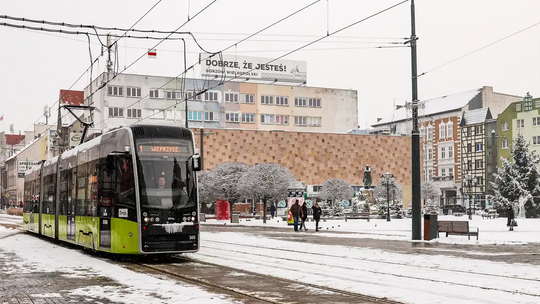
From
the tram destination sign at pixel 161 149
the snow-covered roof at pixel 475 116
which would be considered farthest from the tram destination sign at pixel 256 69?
the tram destination sign at pixel 161 149

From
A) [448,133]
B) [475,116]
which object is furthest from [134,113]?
[475,116]

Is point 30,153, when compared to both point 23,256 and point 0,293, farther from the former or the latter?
point 0,293

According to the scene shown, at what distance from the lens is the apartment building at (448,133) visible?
90.9m

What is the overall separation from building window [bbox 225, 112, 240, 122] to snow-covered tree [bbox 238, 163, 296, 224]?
36.3m

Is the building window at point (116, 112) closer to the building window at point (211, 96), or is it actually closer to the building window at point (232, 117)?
the building window at point (211, 96)

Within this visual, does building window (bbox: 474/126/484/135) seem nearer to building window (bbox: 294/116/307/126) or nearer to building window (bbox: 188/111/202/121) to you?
building window (bbox: 294/116/307/126)

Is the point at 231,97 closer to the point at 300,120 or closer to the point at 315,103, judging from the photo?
the point at 300,120

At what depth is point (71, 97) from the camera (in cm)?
10131

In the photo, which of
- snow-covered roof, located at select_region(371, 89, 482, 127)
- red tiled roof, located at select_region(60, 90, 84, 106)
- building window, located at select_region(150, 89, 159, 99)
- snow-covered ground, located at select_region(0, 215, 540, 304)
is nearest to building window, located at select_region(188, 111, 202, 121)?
building window, located at select_region(150, 89, 159, 99)

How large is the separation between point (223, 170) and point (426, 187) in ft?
66.8

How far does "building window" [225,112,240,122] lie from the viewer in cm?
8788

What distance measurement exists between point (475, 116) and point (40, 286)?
83495mm

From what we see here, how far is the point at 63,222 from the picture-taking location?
22.7 meters

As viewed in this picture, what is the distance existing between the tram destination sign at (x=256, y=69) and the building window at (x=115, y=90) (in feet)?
33.5
